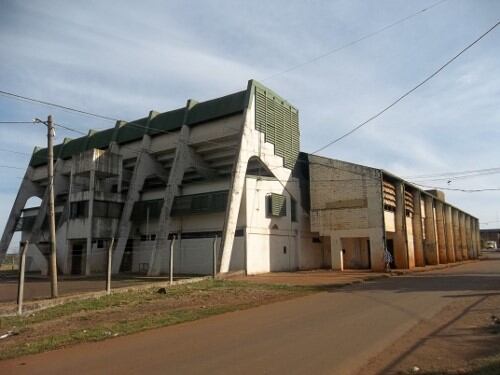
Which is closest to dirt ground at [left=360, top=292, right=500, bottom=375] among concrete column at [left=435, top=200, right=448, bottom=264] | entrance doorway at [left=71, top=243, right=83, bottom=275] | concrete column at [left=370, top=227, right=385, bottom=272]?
concrete column at [left=370, top=227, right=385, bottom=272]

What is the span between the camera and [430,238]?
44.5 m

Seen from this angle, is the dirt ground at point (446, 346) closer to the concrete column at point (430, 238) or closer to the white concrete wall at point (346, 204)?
the white concrete wall at point (346, 204)

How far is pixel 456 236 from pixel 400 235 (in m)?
27.6

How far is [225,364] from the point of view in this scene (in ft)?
23.6

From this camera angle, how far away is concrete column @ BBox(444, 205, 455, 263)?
51.9m

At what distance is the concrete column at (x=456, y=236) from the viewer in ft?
187

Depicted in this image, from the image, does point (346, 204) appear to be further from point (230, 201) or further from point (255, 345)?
point (255, 345)

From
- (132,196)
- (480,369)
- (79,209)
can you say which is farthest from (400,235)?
(480,369)

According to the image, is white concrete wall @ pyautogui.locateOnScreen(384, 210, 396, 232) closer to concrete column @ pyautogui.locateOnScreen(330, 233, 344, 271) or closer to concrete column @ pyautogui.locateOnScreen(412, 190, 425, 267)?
concrete column @ pyautogui.locateOnScreen(330, 233, 344, 271)

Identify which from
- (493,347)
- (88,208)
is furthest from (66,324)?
(88,208)

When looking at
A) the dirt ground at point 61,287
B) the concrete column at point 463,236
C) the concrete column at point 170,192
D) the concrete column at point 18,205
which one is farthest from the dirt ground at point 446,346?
the concrete column at point 463,236

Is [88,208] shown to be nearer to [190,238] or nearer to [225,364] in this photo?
[190,238]

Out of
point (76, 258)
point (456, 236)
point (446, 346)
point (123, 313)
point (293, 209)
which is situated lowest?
point (123, 313)

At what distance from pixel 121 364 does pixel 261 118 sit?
90.4ft
